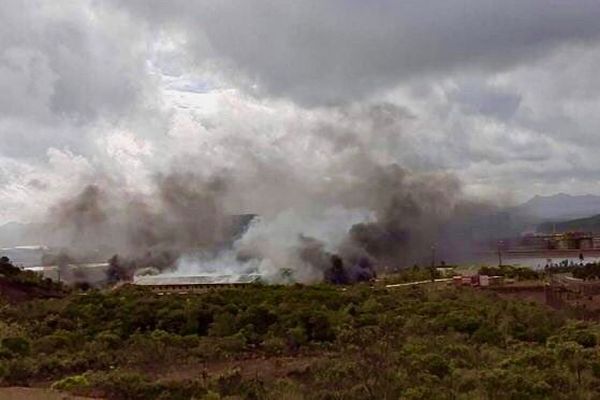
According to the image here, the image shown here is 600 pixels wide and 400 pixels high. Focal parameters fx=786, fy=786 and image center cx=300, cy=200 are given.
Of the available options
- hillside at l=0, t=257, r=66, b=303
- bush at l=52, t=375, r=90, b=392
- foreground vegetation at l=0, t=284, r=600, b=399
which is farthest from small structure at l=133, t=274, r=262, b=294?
bush at l=52, t=375, r=90, b=392

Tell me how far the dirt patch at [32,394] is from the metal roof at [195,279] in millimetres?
41068

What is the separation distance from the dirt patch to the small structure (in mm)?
36922

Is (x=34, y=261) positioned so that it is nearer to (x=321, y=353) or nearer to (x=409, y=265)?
(x=409, y=265)

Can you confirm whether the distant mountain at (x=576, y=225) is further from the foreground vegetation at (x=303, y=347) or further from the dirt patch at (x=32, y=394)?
the dirt patch at (x=32, y=394)

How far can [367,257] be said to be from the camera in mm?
72688

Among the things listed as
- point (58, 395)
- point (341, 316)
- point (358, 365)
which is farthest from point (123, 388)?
point (341, 316)

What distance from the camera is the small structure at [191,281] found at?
59.0 m

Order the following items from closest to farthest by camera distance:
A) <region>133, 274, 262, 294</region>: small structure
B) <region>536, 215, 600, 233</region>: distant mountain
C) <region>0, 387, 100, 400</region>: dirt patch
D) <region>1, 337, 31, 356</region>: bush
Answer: <region>0, 387, 100, 400</region>: dirt patch → <region>1, 337, 31, 356</region>: bush → <region>133, 274, 262, 294</region>: small structure → <region>536, 215, 600, 233</region>: distant mountain

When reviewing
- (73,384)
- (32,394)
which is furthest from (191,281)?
(32,394)

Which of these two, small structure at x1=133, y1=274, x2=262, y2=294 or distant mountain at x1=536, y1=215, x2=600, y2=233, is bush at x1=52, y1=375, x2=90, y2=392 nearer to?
small structure at x1=133, y1=274, x2=262, y2=294

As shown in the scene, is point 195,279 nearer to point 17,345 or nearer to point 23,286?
point 23,286

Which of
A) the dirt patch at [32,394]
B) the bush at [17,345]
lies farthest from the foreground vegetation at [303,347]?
the dirt patch at [32,394]

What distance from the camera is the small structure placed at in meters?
59.0

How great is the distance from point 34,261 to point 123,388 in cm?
6704
